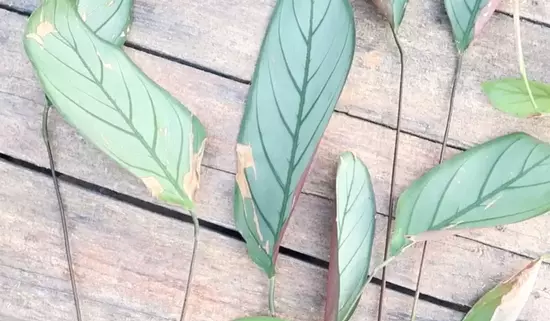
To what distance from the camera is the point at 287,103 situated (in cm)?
53

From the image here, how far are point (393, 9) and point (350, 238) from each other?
0.21 metres

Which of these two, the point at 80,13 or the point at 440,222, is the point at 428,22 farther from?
the point at 80,13

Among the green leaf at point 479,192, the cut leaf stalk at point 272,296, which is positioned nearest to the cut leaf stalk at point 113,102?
the cut leaf stalk at point 272,296

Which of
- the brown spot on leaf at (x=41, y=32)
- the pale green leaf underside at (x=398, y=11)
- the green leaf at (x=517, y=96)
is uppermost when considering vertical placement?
the pale green leaf underside at (x=398, y=11)

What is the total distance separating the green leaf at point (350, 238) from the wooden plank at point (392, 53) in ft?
0.23

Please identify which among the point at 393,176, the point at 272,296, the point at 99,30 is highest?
the point at 99,30

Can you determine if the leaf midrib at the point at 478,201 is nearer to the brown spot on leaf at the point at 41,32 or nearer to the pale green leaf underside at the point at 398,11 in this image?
the pale green leaf underside at the point at 398,11

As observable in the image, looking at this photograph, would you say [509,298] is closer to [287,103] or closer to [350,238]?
[350,238]

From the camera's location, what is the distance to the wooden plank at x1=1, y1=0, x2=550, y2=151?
1.87 ft

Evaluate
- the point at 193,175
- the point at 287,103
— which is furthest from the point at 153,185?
the point at 287,103

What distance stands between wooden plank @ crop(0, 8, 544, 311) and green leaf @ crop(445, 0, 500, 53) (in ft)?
0.34

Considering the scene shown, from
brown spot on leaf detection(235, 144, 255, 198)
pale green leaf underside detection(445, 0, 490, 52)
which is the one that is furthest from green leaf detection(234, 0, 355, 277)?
pale green leaf underside detection(445, 0, 490, 52)

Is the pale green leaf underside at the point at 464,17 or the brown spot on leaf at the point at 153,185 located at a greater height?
the pale green leaf underside at the point at 464,17

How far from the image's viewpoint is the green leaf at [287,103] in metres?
0.52
